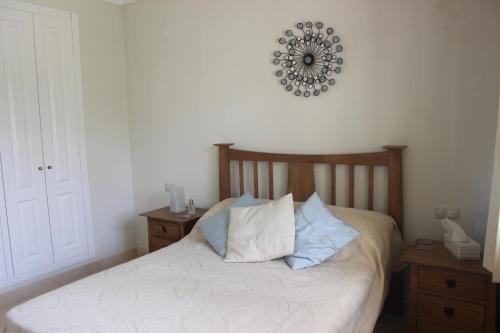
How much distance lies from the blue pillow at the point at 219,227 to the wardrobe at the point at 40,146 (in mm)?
1396

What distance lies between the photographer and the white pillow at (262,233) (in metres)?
2.21

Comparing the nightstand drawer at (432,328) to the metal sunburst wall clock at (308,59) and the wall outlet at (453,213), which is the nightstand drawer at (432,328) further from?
the metal sunburst wall clock at (308,59)

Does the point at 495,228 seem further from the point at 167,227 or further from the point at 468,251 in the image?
the point at 167,227

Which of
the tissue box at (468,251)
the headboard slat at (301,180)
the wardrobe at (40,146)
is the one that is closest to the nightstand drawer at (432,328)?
the tissue box at (468,251)

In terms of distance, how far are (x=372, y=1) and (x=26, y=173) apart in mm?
2693

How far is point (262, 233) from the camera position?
2.26 meters

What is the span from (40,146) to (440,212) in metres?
2.85

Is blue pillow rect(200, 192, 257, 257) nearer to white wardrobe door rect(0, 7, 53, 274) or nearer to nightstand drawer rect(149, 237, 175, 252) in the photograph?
nightstand drawer rect(149, 237, 175, 252)

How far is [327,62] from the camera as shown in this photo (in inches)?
105

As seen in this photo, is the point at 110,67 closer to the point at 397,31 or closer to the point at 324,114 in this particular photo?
the point at 324,114

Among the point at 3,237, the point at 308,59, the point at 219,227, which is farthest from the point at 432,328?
the point at 3,237

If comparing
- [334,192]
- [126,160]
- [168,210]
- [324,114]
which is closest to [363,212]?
[334,192]

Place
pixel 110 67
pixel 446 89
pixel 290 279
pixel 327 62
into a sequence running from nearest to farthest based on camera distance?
pixel 290 279 < pixel 446 89 < pixel 327 62 < pixel 110 67


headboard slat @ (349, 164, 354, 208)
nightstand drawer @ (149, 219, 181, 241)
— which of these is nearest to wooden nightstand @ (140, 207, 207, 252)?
nightstand drawer @ (149, 219, 181, 241)
